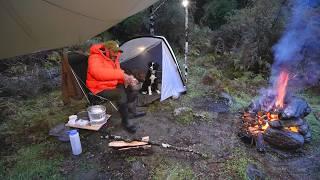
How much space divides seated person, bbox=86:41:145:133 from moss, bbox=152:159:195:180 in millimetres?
1075

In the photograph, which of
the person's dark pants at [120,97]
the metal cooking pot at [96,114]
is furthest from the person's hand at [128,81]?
the metal cooking pot at [96,114]

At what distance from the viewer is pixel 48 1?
412cm

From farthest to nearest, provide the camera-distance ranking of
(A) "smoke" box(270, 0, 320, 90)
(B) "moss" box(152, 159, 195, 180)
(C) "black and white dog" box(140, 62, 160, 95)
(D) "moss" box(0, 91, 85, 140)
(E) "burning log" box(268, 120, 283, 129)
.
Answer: (A) "smoke" box(270, 0, 320, 90), (C) "black and white dog" box(140, 62, 160, 95), (D) "moss" box(0, 91, 85, 140), (E) "burning log" box(268, 120, 283, 129), (B) "moss" box(152, 159, 195, 180)

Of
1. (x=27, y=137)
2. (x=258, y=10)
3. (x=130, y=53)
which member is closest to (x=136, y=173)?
(x=27, y=137)

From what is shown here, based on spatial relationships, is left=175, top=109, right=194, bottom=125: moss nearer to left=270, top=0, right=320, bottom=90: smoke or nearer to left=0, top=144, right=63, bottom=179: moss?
left=0, top=144, right=63, bottom=179: moss

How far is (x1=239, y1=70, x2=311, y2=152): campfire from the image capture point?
Result: 440 centimetres

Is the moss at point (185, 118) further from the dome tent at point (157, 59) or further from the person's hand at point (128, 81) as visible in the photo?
the person's hand at point (128, 81)

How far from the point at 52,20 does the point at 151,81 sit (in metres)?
2.66

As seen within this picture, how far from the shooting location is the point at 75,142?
4.26m

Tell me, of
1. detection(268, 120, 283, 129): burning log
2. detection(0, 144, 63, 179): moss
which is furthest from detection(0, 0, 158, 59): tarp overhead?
detection(268, 120, 283, 129): burning log

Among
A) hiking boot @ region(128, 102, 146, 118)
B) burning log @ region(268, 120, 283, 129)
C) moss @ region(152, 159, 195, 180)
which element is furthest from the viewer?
hiking boot @ region(128, 102, 146, 118)

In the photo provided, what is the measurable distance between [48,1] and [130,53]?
3020 millimetres

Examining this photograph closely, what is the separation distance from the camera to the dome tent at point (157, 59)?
6.20m

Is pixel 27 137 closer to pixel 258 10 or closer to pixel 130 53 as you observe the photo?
pixel 130 53
